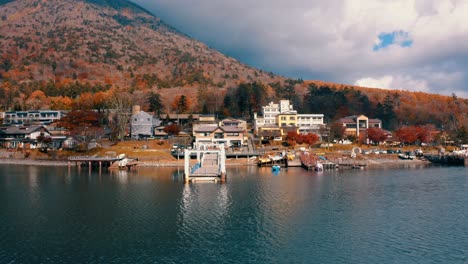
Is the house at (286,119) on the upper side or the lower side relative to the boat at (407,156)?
upper

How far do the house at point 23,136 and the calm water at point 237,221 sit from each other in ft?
116

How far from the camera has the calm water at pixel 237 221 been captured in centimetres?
2330

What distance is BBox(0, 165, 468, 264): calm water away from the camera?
2330cm

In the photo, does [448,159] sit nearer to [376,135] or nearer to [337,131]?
[376,135]

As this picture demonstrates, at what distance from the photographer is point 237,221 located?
30.4m

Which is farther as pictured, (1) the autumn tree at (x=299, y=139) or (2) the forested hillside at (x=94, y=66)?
(2) the forested hillside at (x=94, y=66)

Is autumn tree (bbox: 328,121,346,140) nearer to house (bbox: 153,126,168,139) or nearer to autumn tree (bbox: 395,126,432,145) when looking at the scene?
autumn tree (bbox: 395,126,432,145)

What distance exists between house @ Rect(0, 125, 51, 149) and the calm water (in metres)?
35.4

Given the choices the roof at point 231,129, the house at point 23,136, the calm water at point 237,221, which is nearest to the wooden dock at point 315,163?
the calm water at point 237,221

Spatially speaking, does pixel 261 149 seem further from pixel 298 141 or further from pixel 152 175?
pixel 152 175

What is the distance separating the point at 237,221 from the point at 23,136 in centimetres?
6952

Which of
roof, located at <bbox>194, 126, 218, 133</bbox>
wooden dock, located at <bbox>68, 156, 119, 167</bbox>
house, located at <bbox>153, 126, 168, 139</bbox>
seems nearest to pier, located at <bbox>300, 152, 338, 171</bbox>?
roof, located at <bbox>194, 126, 218, 133</bbox>

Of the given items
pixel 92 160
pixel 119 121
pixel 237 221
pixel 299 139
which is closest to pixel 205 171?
pixel 237 221

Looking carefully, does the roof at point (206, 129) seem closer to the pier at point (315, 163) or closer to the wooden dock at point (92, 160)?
the wooden dock at point (92, 160)
